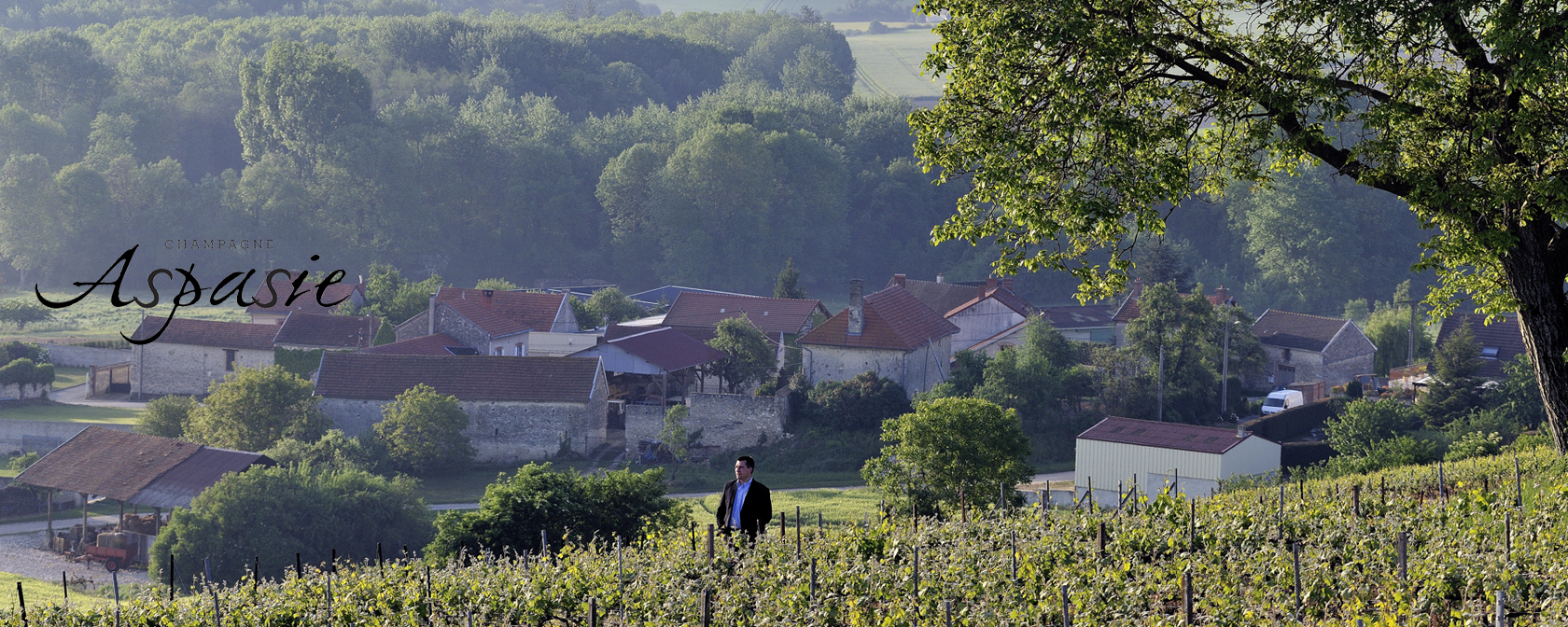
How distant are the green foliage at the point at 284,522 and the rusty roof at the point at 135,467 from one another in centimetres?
165

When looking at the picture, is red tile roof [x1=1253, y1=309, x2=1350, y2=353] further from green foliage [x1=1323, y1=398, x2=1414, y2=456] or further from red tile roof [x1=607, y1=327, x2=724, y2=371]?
red tile roof [x1=607, y1=327, x2=724, y2=371]

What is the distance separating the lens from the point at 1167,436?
31016mm

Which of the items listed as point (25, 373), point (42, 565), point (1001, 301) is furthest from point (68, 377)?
point (1001, 301)

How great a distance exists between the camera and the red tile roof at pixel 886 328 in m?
42.2

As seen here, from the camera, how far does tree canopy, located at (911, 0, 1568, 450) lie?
31.2 ft

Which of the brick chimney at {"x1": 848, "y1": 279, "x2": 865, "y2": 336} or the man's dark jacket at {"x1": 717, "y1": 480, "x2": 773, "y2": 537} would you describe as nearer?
the man's dark jacket at {"x1": 717, "y1": 480, "x2": 773, "y2": 537}

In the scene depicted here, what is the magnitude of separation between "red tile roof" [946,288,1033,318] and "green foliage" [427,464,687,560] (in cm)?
3119

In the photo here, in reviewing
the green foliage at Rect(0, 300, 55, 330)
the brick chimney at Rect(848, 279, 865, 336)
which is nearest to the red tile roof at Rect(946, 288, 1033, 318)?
the brick chimney at Rect(848, 279, 865, 336)

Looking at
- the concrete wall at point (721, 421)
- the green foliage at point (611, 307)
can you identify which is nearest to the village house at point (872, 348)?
the concrete wall at point (721, 421)

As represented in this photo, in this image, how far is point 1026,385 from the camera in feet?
131

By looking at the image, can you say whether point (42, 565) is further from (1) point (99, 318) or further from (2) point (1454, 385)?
(1) point (99, 318)

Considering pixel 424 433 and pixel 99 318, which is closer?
pixel 424 433

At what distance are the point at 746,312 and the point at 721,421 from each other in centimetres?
1286

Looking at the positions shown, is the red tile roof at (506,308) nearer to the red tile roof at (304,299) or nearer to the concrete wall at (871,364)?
the red tile roof at (304,299)
